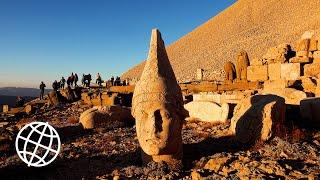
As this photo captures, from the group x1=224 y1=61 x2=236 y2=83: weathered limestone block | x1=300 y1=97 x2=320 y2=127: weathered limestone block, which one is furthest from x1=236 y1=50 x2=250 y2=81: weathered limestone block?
x1=300 y1=97 x2=320 y2=127: weathered limestone block

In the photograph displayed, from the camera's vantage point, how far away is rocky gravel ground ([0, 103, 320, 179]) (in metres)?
7.35

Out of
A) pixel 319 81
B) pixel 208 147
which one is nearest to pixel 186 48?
pixel 319 81

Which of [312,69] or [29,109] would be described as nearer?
[312,69]

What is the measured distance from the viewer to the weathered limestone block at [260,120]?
9.81m

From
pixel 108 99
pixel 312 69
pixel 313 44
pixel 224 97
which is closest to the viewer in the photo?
pixel 224 97

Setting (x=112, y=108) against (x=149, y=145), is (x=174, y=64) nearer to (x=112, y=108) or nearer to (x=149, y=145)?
(x=112, y=108)

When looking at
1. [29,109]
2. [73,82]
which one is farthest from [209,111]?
[73,82]

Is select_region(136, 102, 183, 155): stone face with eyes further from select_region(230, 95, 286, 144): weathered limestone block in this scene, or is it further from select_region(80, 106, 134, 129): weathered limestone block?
select_region(80, 106, 134, 129): weathered limestone block

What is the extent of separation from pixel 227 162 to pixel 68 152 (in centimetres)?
469

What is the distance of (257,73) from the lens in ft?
68.6

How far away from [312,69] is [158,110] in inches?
504

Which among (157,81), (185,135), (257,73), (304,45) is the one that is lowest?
(185,135)

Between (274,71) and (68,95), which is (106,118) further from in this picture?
(68,95)

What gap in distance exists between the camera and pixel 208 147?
10016mm
